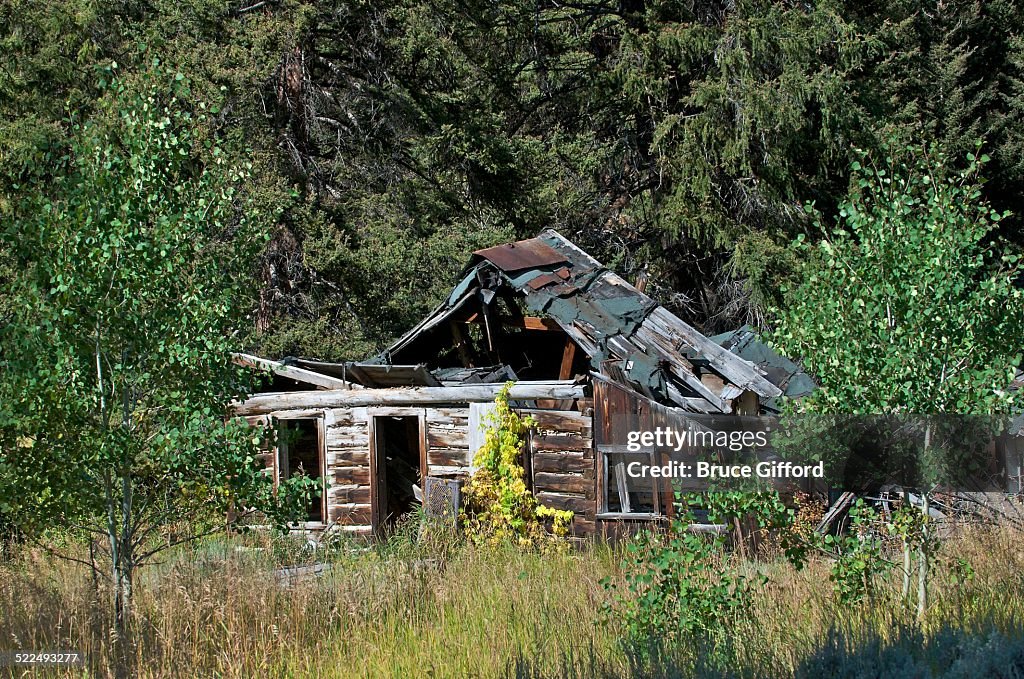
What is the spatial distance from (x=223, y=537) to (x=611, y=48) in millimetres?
13787

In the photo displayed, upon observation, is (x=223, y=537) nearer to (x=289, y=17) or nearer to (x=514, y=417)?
(x=514, y=417)

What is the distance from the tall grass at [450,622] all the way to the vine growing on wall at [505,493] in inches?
120

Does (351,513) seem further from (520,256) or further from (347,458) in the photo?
(520,256)

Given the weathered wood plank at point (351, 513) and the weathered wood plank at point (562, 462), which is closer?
the weathered wood plank at point (562, 462)

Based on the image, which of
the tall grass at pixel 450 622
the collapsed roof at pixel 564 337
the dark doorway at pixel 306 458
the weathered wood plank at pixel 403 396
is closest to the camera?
the tall grass at pixel 450 622

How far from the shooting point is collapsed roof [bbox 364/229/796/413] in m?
12.1

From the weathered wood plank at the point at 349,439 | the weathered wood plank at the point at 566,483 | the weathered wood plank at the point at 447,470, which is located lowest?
the weathered wood plank at the point at 566,483

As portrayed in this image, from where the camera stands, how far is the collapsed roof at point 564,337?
12070 mm

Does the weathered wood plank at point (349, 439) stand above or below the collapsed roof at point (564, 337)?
below

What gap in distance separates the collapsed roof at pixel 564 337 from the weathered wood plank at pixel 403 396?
1.02 ft

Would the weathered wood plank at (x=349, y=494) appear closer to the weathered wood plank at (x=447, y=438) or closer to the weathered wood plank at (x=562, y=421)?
the weathered wood plank at (x=447, y=438)

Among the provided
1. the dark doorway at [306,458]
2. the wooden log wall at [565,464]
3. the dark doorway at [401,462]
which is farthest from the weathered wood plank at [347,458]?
the wooden log wall at [565,464]

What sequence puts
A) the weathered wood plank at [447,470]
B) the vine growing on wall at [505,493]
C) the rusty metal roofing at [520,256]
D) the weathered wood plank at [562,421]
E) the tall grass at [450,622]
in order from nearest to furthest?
the tall grass at [450,622], the weathered wood plank at [562,421], the vine growing on wall at [505,493], the weathered wood plank at [447,470], the rusty metal roofing at [520,256]

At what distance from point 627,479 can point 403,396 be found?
330 centimetres
